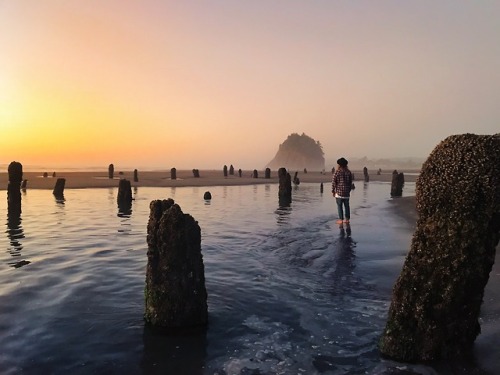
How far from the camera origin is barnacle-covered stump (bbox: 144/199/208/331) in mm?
6031

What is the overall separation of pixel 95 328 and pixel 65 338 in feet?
1.55

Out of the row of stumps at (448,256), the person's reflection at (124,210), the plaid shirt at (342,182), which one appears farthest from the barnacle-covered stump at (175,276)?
the person's reflection at (124,210)

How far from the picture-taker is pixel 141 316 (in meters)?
6.53

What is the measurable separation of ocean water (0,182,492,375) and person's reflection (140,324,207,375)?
1cm

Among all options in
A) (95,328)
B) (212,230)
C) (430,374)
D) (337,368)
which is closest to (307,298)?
(337,368)

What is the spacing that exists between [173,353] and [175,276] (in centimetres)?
120

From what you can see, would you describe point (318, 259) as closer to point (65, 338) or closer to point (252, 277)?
point (252, 277)

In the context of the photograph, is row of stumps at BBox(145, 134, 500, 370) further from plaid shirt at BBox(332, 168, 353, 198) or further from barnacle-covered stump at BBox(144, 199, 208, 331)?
plaid shirt at BBox(332, 168, 353, 198)

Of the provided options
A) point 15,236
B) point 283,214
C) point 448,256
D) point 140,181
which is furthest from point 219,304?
point 140,181

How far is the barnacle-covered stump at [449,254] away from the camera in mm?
4445

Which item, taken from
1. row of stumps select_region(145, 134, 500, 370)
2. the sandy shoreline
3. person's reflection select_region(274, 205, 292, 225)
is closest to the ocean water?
row of stumps select_region(145, 134, 500, 370)

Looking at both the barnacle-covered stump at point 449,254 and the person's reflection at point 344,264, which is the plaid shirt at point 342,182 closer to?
the person's reflection at point 344,264

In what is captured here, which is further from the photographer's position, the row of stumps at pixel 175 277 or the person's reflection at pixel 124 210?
the person's reflection at pixel 124 210

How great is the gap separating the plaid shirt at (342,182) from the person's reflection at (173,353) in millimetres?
11125
